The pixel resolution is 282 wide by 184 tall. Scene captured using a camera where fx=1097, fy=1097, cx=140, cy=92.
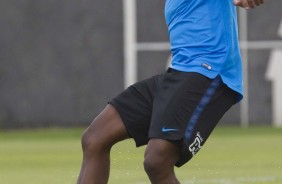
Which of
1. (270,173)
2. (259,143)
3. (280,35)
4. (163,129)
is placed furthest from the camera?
(280,35)

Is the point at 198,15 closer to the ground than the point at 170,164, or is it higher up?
higher up

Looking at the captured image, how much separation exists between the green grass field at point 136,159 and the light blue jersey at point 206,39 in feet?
12.5

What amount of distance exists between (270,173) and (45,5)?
29.4 feet

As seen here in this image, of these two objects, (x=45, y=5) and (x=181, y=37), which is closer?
(x=181, y=37)

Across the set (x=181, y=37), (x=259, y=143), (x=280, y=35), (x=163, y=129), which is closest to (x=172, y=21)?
(x=181, y=37)

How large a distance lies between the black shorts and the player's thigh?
0.04m

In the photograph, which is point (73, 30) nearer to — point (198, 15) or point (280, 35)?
point (280, 35)

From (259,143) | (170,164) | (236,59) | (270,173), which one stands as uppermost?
(236,59)

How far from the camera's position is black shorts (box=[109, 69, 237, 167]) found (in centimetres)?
633

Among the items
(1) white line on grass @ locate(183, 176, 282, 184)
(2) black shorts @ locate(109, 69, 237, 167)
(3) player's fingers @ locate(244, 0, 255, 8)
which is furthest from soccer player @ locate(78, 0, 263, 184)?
(1) white line on grass @ locate(183, 176, 282, 184)

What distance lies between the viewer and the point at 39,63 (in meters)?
19.3

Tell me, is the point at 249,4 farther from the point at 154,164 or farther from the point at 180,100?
the point at 154,164

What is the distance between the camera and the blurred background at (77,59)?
62.3ft

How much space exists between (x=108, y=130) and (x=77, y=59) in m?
12.7
